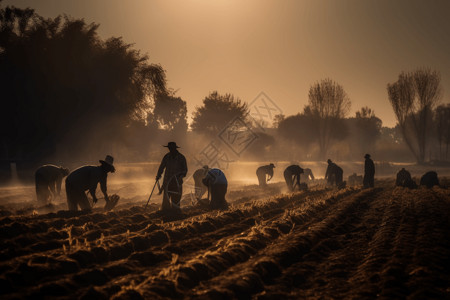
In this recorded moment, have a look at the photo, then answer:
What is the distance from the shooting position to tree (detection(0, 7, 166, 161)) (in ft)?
85.3

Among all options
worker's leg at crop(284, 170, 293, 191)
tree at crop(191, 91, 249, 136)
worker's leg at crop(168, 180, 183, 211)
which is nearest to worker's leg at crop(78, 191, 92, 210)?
worker's leg at crop(168, 180, 183, 211)

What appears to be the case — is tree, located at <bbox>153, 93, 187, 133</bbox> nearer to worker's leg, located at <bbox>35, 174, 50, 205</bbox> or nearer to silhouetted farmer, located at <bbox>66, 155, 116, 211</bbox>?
worker's leg, located at <bbox>35, 174, 50, 205</bbox>

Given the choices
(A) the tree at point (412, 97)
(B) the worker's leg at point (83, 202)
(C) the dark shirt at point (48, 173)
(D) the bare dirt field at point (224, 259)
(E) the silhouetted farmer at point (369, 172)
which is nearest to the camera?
(D) the bare dirt field at point (224, 259)

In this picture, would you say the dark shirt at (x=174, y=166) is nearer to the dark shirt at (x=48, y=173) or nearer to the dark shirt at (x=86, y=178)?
the dark shirt at (x=86, y=178)

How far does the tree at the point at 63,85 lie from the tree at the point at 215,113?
1099 inches

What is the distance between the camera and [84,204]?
456 inches

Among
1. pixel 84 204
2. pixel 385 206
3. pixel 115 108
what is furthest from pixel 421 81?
pixel 84 204

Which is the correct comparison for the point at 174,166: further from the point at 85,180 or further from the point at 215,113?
the point at 215,113

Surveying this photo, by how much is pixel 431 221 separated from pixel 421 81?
166ft

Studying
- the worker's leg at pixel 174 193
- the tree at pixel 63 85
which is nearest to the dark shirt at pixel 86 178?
the worker's leg at pixel 174 193

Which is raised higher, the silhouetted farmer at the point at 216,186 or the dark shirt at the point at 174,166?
the dark shirt at the point at 174,166

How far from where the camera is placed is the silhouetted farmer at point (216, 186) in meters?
13.2

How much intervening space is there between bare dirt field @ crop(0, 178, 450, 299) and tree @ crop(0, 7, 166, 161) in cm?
1894

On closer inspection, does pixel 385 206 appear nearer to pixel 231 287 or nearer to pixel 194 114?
pixel 231 287
